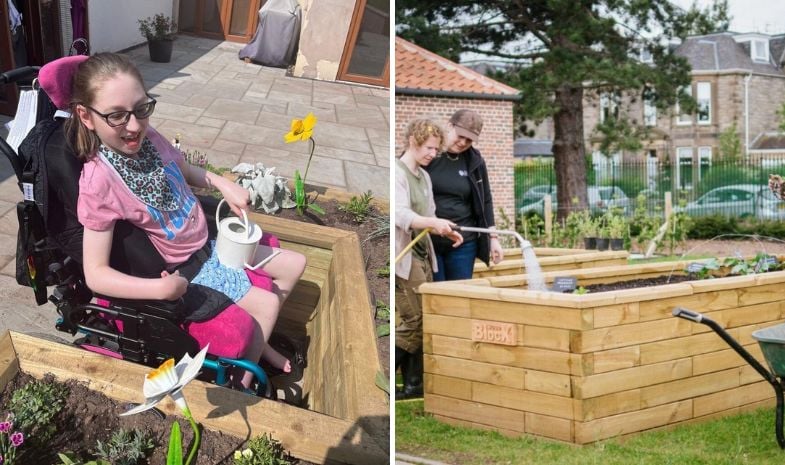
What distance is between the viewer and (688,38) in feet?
28.7

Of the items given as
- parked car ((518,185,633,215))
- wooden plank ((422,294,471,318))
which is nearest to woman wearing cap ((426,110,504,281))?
wooden plank ((422,294,471,318))

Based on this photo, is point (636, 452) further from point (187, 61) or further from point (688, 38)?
point (688, 38)

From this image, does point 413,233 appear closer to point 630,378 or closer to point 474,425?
point 474,425

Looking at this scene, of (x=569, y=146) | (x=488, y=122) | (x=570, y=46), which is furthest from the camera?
(x=570, y=46)

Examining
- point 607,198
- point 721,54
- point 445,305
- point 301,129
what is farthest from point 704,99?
point 301,129

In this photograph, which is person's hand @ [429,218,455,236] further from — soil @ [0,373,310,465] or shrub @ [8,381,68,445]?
shrub @ [8,381,68,445]

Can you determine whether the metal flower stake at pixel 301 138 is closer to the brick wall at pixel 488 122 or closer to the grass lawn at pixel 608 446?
the brick wall at pixel 488 122

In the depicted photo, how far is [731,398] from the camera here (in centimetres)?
347

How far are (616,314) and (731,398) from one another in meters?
0.72

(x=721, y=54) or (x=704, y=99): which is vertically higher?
(x=721, y=54)

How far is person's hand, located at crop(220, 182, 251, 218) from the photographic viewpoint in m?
2.29

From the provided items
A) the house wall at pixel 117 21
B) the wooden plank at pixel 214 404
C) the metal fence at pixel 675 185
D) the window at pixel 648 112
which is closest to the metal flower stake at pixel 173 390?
the wooden plank at pixel 214 404

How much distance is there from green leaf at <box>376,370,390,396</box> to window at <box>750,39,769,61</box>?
4651mm

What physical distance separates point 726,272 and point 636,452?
1288mm
